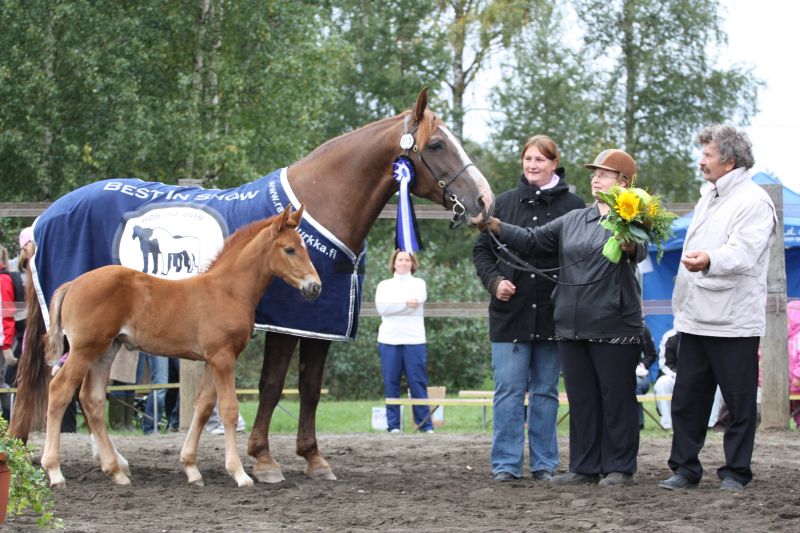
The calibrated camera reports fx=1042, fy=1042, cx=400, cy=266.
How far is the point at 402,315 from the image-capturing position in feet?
32.7

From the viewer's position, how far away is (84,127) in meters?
19.2

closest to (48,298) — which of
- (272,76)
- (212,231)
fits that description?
(212,231)

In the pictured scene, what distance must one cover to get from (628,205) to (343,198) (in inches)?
66.7

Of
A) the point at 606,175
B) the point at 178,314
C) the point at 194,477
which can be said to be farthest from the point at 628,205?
the point at 194,477

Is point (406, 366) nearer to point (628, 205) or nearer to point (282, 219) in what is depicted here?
point (282, 219)

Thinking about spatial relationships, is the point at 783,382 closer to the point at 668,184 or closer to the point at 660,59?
the point at 668,184

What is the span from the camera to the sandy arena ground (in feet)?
15.7

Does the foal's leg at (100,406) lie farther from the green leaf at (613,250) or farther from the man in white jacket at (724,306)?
the man in white jacket at (724,306)

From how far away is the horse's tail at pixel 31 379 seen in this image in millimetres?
6359

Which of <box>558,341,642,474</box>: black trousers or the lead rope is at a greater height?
the lead rope

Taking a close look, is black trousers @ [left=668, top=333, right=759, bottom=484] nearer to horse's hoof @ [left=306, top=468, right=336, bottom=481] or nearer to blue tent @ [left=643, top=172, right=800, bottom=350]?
horse's hoof @ [left=306, top=468, right=336, bottom=481]

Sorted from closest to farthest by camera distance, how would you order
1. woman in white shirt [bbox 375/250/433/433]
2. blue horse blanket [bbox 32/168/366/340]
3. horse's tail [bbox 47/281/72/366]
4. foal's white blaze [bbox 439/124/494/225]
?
horse's tail [bbox 47/281/72/366], foal's white blaze [bbox 439/124/494/225], blue horse blanket [bbox 32/168/366/340], woman in white shirt [bbox 375/250/433/433]

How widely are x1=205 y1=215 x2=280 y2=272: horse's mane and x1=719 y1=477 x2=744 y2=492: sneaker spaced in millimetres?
2977

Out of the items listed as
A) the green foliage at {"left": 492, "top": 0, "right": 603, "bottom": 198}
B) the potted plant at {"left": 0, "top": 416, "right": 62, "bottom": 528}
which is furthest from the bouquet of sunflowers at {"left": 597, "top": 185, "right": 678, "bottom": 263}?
the green foliage at {"left": 492, "top": 0, "right": 603, "bottom": 198}
